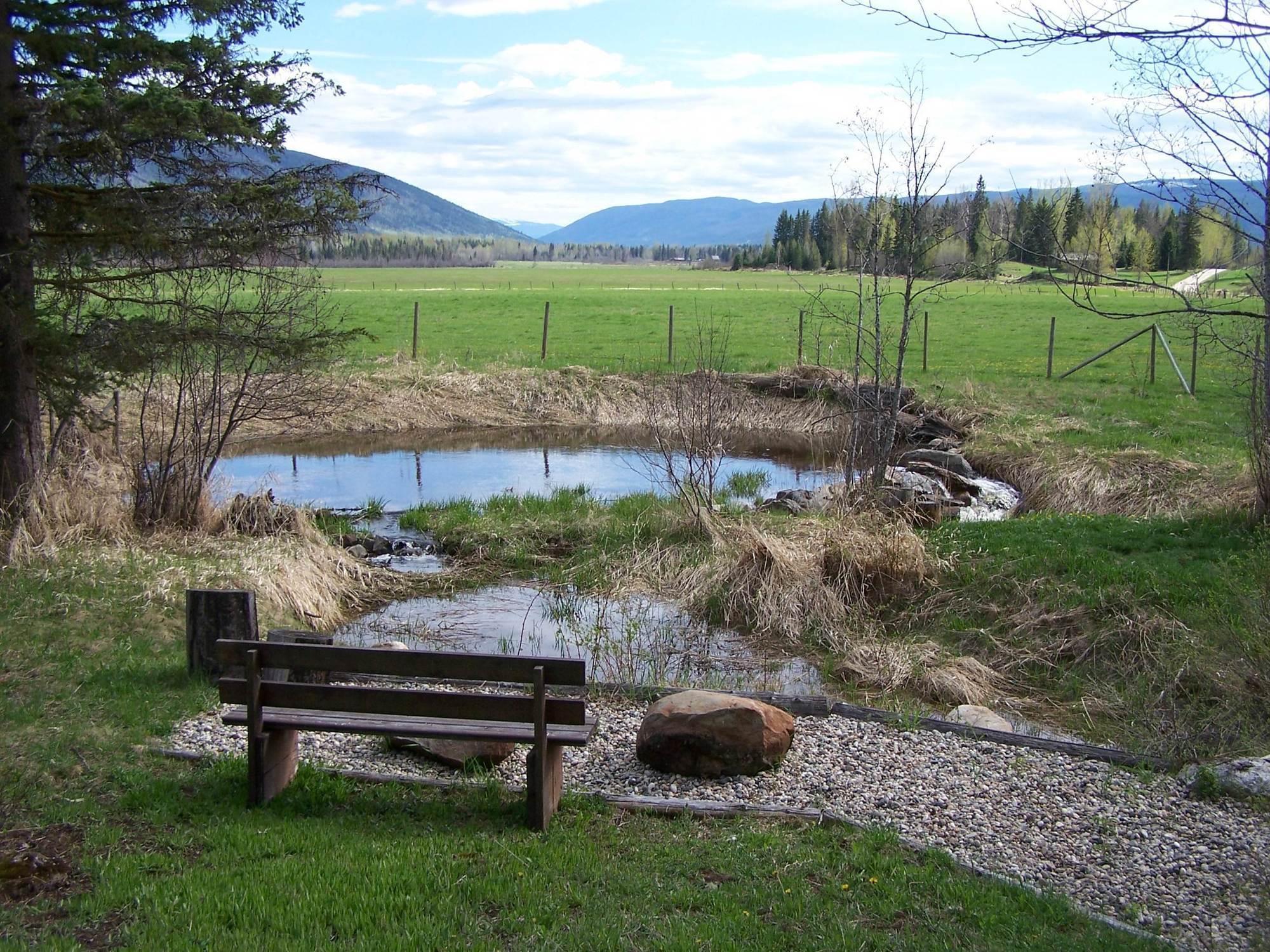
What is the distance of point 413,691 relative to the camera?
584 cm

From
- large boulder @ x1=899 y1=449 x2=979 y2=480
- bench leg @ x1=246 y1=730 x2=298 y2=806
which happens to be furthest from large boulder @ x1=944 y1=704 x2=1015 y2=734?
large boulder @ x1=899 y1=449 x2=979 y2=480

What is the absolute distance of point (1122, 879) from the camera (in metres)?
5.31

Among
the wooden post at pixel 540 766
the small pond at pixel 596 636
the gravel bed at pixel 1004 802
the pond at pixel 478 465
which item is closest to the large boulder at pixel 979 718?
the gravel bed at pixel 1004 802

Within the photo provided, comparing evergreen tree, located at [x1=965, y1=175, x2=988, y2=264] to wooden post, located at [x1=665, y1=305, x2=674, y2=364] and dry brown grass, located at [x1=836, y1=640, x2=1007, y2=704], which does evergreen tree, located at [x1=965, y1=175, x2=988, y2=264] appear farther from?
wooden post, located at [x1=665, y1=305, x2=674, y2=364]

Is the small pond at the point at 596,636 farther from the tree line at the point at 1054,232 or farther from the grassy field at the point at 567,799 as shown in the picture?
the tree line at the point at 1054,232

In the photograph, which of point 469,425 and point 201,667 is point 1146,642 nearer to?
point 201,667

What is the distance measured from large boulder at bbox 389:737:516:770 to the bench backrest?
91cm

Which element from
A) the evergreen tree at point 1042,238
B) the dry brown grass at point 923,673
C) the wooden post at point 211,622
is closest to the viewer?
the evergreen tree at point 1042,238

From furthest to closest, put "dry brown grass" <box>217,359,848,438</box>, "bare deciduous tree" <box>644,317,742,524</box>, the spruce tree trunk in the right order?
"dry brown grass" <box>217,359,848,438</box> < "bare deciduous tree" <box>644,317,742,524</box> < the spruce tree trunk

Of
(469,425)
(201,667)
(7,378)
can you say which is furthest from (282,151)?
(469,425)

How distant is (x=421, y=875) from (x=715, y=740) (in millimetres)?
2329

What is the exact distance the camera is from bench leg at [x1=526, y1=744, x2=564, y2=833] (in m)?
5.68

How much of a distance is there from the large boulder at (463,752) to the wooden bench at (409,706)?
708mm

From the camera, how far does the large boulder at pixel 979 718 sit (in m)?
8.01
